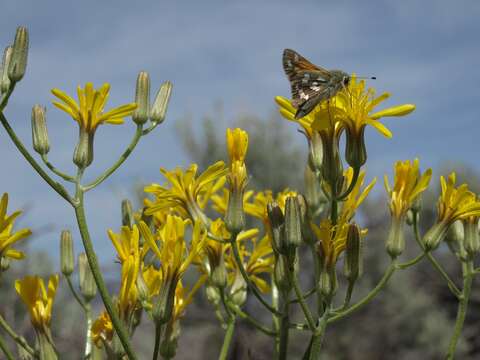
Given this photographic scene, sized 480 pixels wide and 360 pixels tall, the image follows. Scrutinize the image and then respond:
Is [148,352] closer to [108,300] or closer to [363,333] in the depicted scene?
[363,333]

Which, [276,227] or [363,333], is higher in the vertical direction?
[276,227]

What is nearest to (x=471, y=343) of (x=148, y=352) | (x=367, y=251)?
(x=367, y=251)

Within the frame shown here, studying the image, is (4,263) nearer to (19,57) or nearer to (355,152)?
(19,57)

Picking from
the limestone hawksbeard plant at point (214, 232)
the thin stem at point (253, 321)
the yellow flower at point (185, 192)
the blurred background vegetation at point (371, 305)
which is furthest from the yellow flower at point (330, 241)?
the blurred background vegetation at point (371, 305)

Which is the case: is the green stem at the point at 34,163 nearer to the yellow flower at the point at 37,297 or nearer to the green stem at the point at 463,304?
the yellow flower at the point at 37,297

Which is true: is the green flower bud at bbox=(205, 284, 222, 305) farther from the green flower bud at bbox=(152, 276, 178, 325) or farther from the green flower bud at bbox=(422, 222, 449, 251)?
the green flower bud at bbox=(422, 222, 449, 251)

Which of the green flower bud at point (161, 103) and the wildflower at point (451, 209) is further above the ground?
the green flower bud at point (161, 103)

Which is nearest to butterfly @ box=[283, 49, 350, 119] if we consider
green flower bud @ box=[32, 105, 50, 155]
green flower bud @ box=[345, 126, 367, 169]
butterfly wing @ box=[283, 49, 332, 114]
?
butterfly wing @ box=[283, 49, 332, 114]

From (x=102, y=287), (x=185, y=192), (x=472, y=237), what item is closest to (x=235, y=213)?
(x=185, y=192)
